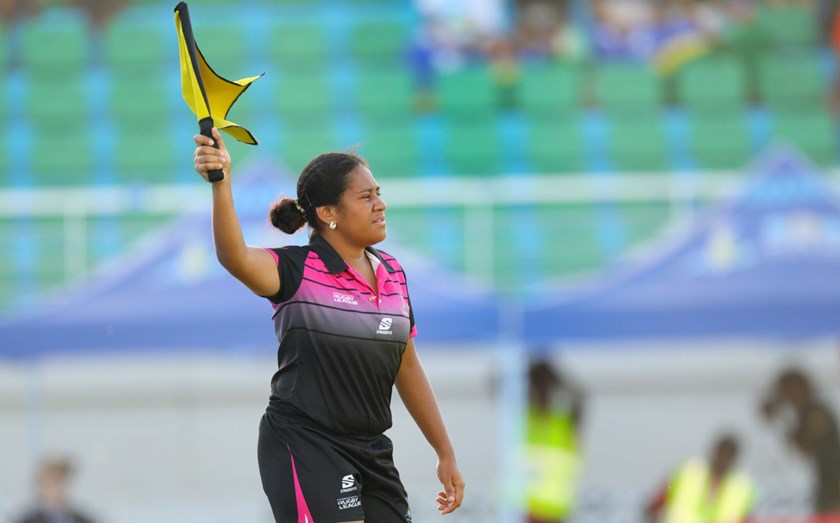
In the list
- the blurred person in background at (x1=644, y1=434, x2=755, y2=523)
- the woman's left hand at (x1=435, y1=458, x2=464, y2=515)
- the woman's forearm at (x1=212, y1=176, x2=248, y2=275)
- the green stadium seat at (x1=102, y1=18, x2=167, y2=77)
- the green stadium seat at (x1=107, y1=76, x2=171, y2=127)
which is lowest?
the blurred person in background at (x1=644, y1=434, x2=755, y2=523)

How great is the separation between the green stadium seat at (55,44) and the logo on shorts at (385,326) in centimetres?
1043

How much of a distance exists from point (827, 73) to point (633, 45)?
1957 mm

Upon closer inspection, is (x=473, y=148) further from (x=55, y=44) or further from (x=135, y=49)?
(x=55, y=44)

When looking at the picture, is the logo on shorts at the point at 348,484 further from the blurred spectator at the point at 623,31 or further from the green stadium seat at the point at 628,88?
the blurred spectator at the point at 623,31

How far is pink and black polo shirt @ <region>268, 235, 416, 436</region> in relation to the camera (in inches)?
138

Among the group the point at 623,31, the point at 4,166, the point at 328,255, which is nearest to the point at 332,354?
the point at 328,255

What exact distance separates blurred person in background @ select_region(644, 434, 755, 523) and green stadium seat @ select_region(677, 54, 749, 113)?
17.8 ft

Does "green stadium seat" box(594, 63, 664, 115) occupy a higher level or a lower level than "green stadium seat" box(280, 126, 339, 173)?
higher

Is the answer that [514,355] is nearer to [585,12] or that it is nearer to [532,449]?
[532,449]

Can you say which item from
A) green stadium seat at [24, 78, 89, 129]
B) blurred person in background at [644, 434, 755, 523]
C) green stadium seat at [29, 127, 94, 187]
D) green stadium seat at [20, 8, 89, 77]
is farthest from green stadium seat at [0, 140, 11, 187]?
blurred person in background at [644, 434, 755, 523]

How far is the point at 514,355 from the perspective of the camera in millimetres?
7367

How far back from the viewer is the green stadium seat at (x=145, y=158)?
1242 cm

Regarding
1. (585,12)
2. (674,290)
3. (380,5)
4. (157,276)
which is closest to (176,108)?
(380,5)

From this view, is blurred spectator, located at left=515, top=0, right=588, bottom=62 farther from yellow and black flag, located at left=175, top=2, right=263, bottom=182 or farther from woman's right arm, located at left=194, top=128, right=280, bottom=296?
woman's right arm, located at left=194, top=128, right=280, bottom=296
